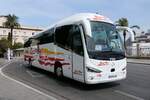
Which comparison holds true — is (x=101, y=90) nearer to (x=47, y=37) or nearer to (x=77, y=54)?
(x=77, y=54)

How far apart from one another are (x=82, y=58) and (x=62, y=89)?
185 centimetres

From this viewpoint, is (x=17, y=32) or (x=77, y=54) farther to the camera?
(x=17, y=32)

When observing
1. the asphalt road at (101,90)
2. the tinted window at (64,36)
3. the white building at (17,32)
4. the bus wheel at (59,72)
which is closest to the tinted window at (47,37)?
the tinted window at (64,36)

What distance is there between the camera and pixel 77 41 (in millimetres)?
12625

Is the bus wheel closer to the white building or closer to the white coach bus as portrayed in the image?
the white coach bus

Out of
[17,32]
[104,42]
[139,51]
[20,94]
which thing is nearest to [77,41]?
[104,42]

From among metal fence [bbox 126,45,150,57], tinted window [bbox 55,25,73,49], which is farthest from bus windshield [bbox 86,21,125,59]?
metal fence [bbox 126,45,150,57]

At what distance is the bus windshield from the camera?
467 inches

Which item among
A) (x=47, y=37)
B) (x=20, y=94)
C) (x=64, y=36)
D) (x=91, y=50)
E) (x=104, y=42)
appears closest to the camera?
(x=20, y=94)

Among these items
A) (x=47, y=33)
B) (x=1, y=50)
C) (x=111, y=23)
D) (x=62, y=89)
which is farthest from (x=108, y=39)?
(x=1, y=50)

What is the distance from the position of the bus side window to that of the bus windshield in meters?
0.50

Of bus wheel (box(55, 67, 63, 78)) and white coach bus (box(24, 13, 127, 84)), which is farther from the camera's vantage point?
bus wheel (box(55, 67, 63, 78))

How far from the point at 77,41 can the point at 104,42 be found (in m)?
1.22

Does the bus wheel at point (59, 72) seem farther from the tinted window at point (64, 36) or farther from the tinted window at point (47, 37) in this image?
the tinted window at point (47, 37)
